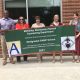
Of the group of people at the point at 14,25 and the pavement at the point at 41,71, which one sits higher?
the group of people at the point at 14,25

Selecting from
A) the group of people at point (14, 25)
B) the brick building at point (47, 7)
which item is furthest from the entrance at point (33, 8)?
the group of people at point (14, 25)

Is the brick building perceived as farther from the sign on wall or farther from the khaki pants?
the khaki pants

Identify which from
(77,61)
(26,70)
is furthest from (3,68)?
(77,61)

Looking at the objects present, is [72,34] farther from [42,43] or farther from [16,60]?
[16,60]

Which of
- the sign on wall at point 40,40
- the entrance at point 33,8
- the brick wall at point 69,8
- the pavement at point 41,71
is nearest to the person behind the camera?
the pavement at point 41,71

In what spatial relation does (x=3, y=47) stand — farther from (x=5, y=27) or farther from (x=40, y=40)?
(x=40, y=40)

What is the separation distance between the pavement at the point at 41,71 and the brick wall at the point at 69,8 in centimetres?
239

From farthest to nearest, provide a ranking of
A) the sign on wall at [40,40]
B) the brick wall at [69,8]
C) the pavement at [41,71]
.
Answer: the brick wall at [69,8] → the sign on wall at [40,40] → the pavement at [41,71]

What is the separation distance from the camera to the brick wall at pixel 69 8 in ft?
50.0

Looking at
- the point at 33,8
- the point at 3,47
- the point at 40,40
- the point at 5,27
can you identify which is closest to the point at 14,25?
the point at 5,27

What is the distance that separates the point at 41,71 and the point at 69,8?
3.95 m

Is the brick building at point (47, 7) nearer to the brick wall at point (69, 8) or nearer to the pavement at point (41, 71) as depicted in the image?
the brick wall at point (69, 8)

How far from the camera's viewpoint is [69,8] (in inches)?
601

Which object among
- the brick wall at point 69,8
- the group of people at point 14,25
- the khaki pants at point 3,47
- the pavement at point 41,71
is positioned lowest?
the pavement at point 41,71
